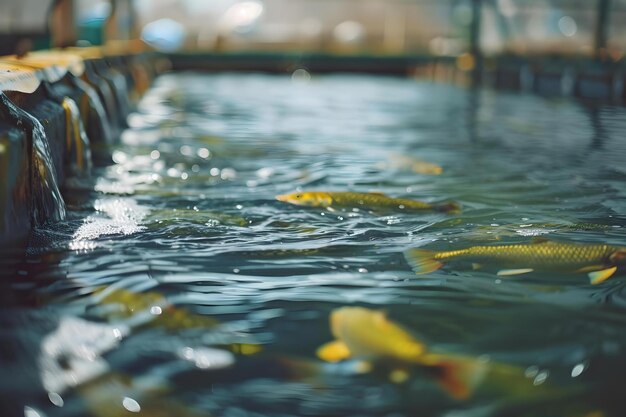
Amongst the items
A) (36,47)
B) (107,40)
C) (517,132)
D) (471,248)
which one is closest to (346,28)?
(107,40)

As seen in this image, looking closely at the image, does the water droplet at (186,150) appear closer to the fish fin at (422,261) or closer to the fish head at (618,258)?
the fish fin at (422,261)

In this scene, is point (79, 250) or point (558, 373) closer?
point (558, 373)

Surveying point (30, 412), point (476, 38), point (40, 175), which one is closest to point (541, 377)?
point (30, 412)

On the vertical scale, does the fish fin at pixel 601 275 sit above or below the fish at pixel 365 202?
below

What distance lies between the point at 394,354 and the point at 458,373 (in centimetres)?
16

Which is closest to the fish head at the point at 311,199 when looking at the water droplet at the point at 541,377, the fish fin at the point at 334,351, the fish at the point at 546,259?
the fish at the point at 546,259

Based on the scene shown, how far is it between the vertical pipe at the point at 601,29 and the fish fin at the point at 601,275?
1146 centimetres

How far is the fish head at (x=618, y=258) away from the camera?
264 cm

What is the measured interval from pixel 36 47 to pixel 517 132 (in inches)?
241

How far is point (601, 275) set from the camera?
8.46ft

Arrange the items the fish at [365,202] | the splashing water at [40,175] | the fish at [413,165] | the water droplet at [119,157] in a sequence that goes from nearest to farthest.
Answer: the splashing water at [40,175] → the fish at [365,202] → the fish at [413,165] → the water droplet at [119,157]

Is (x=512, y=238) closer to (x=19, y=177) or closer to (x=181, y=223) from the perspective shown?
(x=181, y=223)

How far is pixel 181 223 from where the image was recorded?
3.24 m

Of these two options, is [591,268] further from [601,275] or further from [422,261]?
[422,261]
